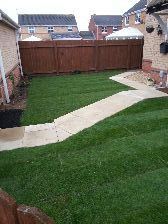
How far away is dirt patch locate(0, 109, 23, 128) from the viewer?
6682mm

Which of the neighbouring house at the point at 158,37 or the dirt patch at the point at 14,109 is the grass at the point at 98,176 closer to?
the dirt patch at the point at 14,109

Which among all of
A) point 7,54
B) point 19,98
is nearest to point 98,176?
point 19,98

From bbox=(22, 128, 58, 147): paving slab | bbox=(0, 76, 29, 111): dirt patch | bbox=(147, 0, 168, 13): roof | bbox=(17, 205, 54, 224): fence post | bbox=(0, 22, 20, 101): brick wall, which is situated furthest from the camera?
bbox=(0, 22, 20, 101): brick wall

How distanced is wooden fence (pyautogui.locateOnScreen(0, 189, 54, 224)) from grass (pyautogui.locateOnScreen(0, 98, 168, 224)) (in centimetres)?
191

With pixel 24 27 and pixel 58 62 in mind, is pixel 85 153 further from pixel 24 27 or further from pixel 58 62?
pixel 24 27

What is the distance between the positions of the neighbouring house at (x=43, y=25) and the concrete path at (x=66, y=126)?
47.5m

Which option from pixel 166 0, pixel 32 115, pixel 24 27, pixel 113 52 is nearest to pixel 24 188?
pixel 32 115

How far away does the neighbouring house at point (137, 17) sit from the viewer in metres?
29.9

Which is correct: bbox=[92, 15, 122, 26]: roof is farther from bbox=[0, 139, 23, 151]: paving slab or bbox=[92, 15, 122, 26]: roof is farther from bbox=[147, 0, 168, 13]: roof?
bbox=[0, 139, 23, 151]: paving slab

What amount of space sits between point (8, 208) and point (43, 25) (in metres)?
54.6

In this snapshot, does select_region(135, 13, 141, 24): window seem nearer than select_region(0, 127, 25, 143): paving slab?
No

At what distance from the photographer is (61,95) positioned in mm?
9602

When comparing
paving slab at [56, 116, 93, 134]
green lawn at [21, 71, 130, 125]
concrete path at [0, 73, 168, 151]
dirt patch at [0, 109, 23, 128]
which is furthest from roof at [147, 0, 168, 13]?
dirt patch at [0, 109, 23, 128]

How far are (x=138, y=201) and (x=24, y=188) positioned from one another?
71.8 inches
